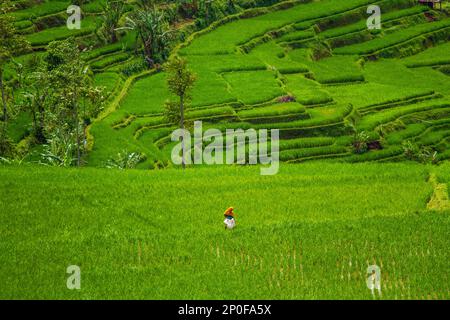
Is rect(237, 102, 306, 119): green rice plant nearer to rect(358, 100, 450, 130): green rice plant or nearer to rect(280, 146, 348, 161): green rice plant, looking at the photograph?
rect(358, 100, 450, 130): green rice plant

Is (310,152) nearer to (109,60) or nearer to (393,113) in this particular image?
(393,113)

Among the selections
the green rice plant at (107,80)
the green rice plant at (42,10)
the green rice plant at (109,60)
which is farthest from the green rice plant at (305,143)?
the green rice plant at (42,10)

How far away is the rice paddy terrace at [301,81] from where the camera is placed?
42.6m

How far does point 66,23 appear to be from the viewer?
2088 inches

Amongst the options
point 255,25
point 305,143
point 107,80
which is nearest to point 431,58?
point 255,25

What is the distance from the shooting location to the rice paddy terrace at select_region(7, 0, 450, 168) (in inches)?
1676

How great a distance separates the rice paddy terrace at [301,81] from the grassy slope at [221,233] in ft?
41.6

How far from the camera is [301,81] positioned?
5225 centimetres

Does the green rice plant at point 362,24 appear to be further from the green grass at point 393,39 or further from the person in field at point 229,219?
the person in field at point 229,219

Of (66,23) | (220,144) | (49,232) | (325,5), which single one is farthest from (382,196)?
(325,5)

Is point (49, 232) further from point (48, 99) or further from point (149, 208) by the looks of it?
point (48, 99)

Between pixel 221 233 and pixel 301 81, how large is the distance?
32904 millimetres

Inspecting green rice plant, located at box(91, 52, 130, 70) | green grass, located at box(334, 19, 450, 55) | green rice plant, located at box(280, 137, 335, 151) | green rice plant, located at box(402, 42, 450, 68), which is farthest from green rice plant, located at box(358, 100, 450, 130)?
green rice plant, located at box(91, 52, 130, 70)

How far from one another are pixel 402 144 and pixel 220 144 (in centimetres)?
942
